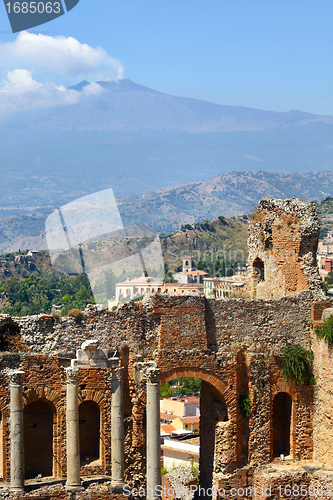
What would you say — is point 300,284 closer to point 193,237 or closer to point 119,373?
point 119,373

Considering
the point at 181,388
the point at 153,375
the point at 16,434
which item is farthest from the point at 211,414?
the point at 181,388

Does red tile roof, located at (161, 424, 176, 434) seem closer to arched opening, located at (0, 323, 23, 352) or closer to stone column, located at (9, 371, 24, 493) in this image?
arched opening, located at (0, 323, 23, 352)

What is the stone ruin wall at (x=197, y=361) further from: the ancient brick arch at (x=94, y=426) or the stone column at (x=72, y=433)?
the stone column at (x=72, y=433)

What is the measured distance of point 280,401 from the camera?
2616cm

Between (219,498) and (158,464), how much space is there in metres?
3.39

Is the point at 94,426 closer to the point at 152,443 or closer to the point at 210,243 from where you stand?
the point at 152,443

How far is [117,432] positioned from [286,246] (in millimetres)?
9391

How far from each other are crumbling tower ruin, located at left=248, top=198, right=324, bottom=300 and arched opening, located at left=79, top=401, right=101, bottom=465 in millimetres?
8099

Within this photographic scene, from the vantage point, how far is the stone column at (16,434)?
21297 millimetres

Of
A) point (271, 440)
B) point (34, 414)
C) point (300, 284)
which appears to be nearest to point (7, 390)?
point (34, 414)

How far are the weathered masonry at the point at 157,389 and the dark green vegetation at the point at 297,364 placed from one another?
224 millimetres

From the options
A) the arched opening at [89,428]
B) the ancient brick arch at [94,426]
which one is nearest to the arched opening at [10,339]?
the ancient brick arch at [94,426]

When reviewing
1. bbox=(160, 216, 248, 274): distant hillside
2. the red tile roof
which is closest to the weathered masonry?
the red tile roof

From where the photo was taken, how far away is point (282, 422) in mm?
26047
